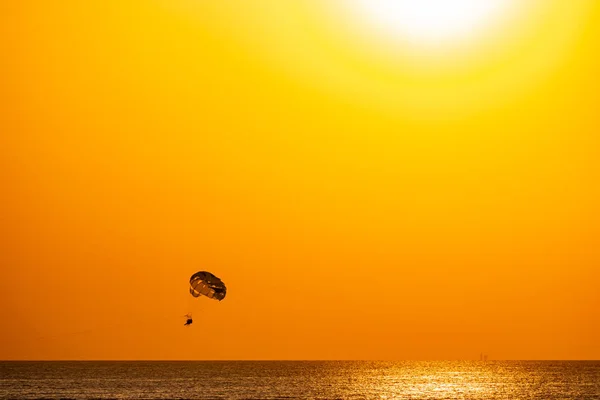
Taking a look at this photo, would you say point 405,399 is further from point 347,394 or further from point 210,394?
point 210,394

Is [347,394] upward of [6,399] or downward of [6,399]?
upward

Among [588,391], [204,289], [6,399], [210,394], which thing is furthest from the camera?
[588,391]

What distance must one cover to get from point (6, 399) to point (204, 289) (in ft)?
110

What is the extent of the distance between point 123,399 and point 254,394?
20081 millimetres

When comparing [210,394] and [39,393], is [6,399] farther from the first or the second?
[210,394]

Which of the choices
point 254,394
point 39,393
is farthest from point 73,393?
point 254,394

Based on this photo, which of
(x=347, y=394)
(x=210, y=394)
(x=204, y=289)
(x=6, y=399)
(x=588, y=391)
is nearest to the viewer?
(x=204, y=289)

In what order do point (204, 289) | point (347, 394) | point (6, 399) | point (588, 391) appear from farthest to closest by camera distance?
point (588, 391) → point (347, 394) → point (6, 399) → point (204, 289)

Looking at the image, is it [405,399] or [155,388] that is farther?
[155,388]

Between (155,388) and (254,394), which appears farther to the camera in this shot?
(155,388)

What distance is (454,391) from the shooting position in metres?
166

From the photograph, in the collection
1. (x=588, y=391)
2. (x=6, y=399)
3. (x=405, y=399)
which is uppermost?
(x=588, y=391)

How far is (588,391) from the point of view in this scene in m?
165

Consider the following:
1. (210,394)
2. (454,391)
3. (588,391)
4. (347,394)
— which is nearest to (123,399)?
(210,394)
